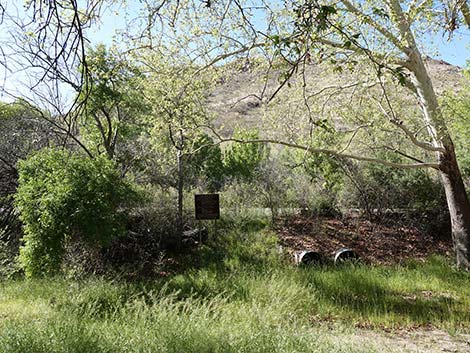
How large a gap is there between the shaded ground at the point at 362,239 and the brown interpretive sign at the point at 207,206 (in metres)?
2.27

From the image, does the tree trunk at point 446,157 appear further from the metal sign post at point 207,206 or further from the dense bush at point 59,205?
the dense bush at point 59,205

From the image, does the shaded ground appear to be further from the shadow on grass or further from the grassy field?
the shadow on grass

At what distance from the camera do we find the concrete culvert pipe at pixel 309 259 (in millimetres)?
9512

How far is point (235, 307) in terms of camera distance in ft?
19.6

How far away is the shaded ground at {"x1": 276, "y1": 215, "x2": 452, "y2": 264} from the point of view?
36.3 feet

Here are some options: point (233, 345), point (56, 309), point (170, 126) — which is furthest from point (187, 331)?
point (170, 126)

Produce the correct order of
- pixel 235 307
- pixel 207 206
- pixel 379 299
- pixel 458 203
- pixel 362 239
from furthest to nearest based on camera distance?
pixel 362 239
pixel 207 206
pixel 458 203
pixel 379 299
pixel 235 307

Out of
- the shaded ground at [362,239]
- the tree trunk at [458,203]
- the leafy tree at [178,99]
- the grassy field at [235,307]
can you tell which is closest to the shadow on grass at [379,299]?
the grassy field at [235,307]

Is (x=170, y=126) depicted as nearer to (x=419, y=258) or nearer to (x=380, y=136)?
(x=380, y=136)

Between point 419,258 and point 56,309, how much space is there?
8931mm

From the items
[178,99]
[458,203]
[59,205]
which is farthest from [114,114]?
[458,203]

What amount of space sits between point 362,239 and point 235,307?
273 inches

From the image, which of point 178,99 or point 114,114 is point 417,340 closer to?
point 178,99

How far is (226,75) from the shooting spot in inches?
369
